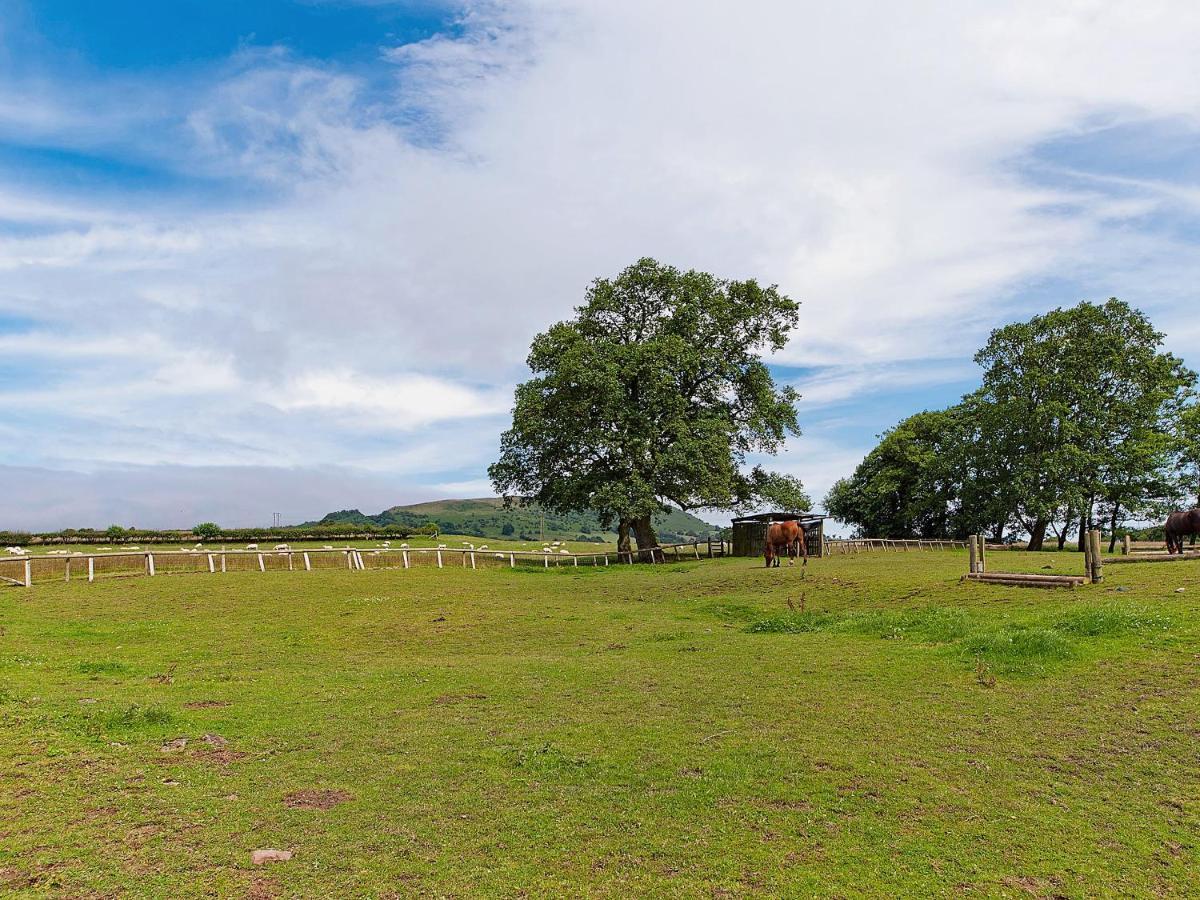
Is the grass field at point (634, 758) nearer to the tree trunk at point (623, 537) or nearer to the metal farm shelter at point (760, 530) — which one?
the metal farm shelter at point (760, 530)

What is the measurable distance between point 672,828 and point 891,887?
1.95 m

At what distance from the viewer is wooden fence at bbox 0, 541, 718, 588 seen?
27.6 meters

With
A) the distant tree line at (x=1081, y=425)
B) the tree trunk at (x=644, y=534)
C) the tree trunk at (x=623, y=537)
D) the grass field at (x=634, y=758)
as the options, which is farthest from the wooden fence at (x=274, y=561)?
the distant tree line at (x=1081, y=425)

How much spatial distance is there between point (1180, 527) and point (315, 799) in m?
30.2

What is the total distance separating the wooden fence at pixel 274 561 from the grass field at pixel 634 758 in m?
12.0

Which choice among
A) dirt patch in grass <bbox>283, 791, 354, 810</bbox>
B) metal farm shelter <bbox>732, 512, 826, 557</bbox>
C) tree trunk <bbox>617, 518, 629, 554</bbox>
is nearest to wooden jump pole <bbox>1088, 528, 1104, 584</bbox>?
dirt patch in grass <bbox>283, 791, 354, 810</bbox>

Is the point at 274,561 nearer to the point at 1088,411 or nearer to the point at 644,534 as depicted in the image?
the point at 644,534

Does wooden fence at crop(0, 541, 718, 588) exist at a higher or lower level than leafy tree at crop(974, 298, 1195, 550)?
lower

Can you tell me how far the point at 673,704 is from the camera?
11086 millimetres

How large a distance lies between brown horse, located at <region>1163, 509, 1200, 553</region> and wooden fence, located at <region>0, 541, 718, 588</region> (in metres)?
23.4

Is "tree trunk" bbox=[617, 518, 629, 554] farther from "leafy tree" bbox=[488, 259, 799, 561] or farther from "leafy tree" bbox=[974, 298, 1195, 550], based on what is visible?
"leafy tree" bbox=[974, 298, 1195, 550]

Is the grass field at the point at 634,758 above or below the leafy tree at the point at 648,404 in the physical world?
below

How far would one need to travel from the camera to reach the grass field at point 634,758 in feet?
19.1

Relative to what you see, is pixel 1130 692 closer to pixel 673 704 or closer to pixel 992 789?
pixel 992 789
